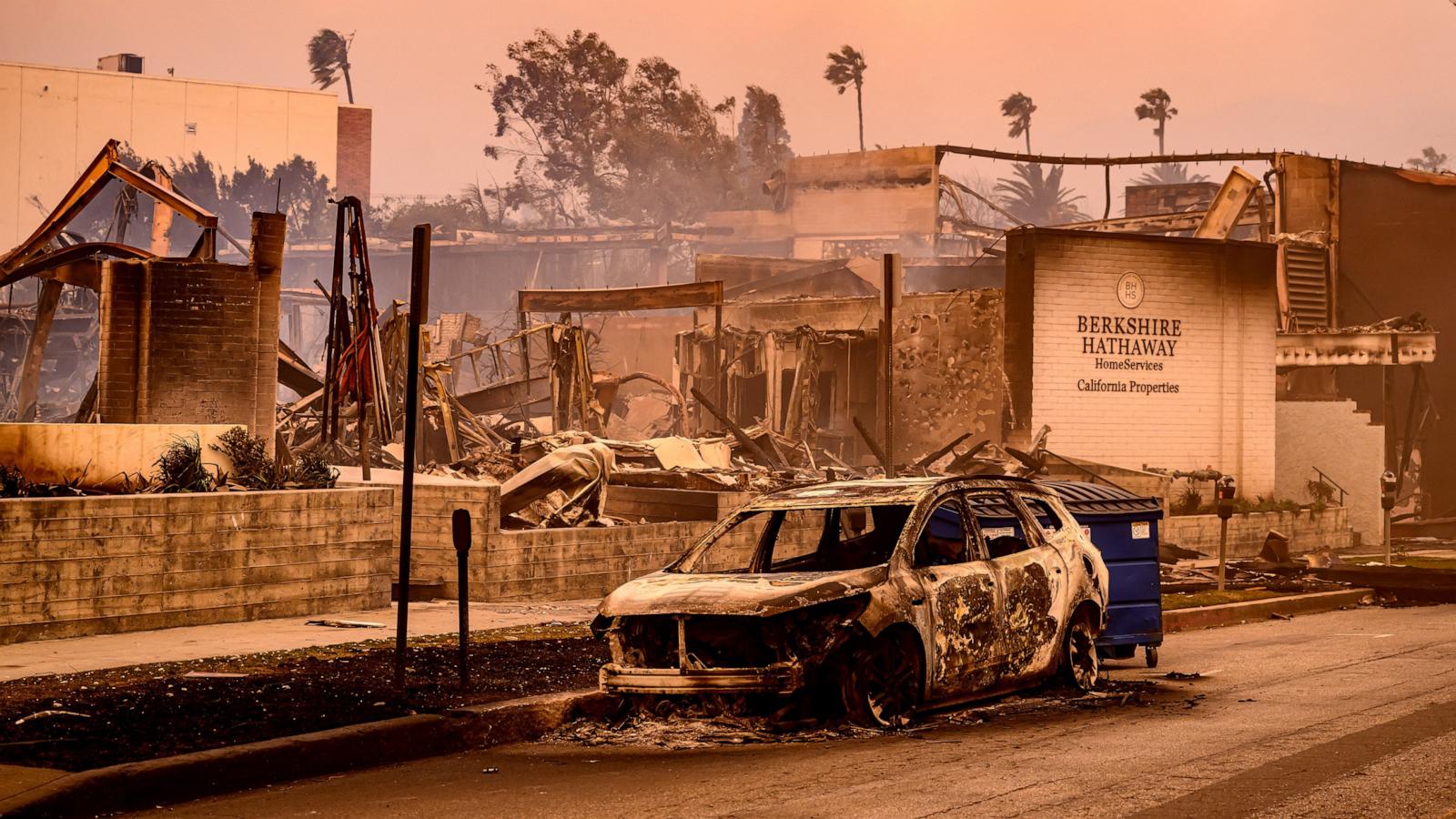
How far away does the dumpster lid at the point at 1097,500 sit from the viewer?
1402 cm

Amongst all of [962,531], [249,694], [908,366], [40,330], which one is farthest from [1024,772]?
[908,366]

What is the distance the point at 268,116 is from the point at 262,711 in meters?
74.7

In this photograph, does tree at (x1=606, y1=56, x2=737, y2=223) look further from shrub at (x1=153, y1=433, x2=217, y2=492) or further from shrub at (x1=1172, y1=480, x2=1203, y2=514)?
shrub at (x1=153, y1=433, x2=217, y2=492)

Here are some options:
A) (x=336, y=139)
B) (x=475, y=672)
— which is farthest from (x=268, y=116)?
(x=475, y=672)

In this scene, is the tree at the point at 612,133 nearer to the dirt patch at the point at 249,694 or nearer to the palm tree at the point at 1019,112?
the palm tree at the point at 1019,112

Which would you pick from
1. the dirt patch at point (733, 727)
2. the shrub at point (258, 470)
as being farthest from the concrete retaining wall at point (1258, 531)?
the dirt patch at point (733, 727)

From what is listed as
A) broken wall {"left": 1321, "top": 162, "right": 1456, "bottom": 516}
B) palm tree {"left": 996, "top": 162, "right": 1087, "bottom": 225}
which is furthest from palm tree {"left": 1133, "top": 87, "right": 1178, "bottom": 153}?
broken wall {"left": 1321, "top": 162, "right": 1456, "bottom": 516}

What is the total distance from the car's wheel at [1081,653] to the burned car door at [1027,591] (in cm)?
20

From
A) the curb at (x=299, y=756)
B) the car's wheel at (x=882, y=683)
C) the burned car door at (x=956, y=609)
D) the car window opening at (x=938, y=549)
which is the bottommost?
the curb at (x=299, y=756)

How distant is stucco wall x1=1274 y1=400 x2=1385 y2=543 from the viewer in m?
35.8

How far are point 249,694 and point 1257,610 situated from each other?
12254mm

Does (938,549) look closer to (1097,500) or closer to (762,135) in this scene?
(1097,500)

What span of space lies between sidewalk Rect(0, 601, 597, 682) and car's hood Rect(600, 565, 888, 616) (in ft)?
13.1

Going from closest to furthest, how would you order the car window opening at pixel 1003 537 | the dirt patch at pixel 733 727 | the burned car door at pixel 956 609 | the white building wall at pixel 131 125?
the dirt patch at pixel 733 727, the burned car door at pixel 956 609, the car window opening at pixel 1003 537, the white building wall at pixel 131 125
